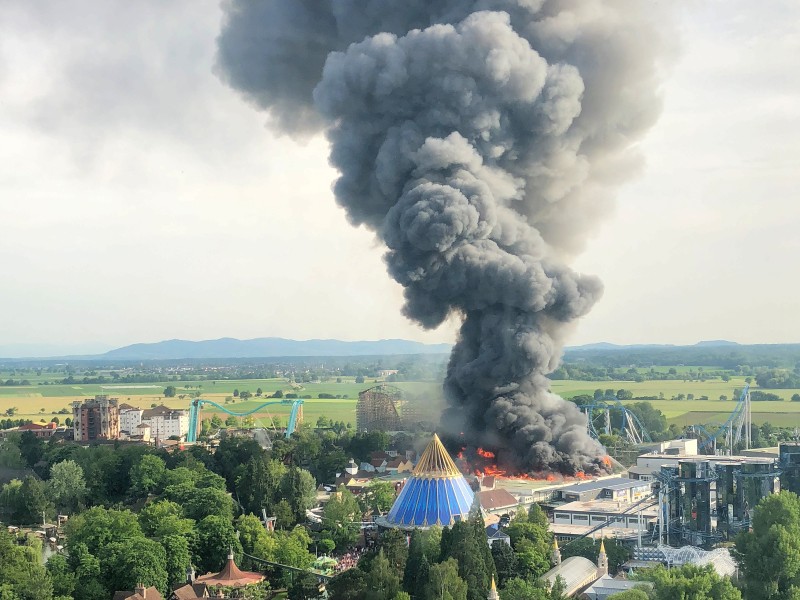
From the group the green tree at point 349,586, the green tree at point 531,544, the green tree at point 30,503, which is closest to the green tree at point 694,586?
the green tree at point 531,544

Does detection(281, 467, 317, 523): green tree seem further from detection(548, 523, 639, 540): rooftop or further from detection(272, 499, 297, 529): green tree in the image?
detection(548, 523, 639, 540): rooftop

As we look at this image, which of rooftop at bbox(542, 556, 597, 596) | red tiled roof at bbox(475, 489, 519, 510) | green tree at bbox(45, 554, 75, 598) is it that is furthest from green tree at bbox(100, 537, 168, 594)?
red tiled roof at bbox(475, 489, 519, 510)

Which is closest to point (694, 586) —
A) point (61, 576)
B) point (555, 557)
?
point (555, 557)

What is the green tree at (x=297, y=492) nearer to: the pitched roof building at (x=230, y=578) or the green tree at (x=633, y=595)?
the pitched roof building at (x=230, y=578)

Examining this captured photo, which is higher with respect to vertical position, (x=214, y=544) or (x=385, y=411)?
(x=385, y=411)

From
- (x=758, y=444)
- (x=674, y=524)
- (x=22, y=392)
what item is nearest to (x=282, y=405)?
(x=22, y=392)

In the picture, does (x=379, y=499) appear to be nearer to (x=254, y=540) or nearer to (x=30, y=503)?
(x=254, y=540)

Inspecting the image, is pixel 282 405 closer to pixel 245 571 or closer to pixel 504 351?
pixel 504 351
